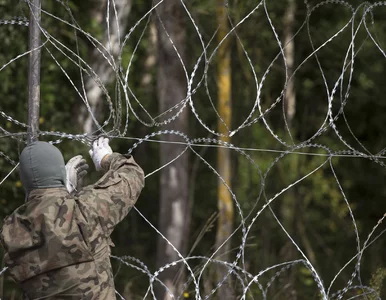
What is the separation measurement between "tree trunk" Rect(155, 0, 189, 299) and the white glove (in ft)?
15.6

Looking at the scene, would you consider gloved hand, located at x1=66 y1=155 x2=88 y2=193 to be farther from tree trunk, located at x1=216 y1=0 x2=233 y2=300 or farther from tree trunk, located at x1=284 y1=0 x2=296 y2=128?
tree trunk, located at x1=284 y1=0 x2=296 y2=128

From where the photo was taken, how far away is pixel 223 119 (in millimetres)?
11086

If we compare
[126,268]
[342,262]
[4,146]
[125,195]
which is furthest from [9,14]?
[342,262]

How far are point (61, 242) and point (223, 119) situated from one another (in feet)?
25.7

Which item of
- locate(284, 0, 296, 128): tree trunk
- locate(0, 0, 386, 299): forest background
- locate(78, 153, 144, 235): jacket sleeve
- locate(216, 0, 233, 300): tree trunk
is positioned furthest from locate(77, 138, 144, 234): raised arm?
locate(284, 0, 296, 128): tree trunk

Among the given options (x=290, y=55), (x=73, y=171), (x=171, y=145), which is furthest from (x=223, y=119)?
(x=73, y=171)

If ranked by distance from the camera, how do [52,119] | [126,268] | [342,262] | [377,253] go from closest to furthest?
1. [52,119]
2. [126,268]
3. [377,253]
4. [342,262]

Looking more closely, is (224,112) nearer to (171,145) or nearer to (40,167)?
(171,145)

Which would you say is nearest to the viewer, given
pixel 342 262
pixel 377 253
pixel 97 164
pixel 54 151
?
pixel 54 151

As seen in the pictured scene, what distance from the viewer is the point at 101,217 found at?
11.5ft

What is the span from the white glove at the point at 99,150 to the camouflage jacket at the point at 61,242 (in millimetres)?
431

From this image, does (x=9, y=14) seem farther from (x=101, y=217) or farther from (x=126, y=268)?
(x=101, y=217)

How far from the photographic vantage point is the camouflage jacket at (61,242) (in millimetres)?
3359

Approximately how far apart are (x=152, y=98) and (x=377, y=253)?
4.81 metres
